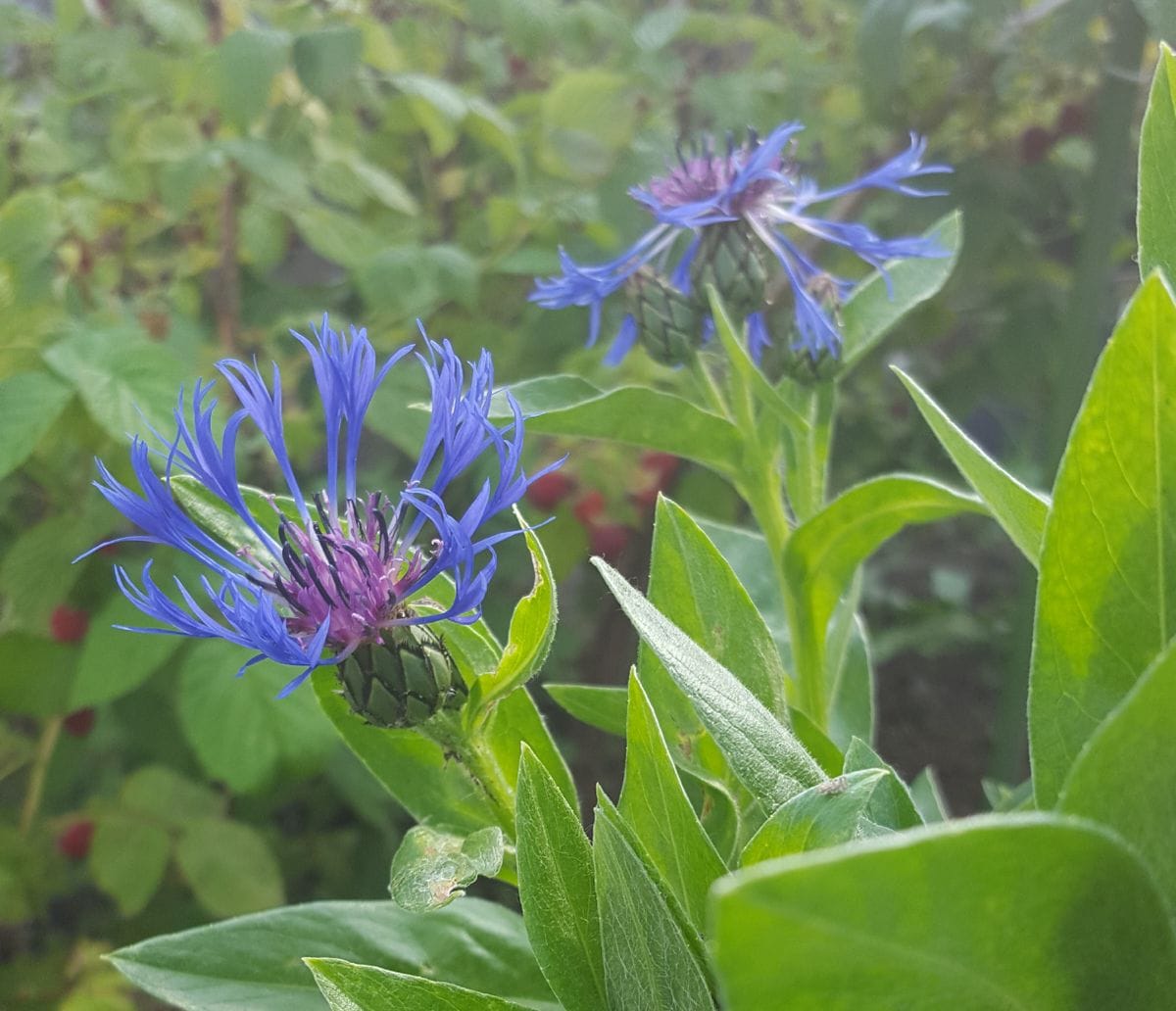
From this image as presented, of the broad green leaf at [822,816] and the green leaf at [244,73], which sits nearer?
the broad green leaf at [822,816]

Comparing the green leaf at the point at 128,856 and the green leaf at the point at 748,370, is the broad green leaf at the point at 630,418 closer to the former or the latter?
the green leaf at the point at 748,370

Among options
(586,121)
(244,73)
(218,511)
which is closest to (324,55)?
(244,73)

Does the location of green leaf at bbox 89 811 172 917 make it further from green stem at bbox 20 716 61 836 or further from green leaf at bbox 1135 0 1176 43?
green leaf at bbox 1135 0 1176 43

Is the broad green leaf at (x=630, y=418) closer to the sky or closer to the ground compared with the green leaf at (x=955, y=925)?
closer to the sky

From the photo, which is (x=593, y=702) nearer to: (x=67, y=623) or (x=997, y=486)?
(x=997, y=486)

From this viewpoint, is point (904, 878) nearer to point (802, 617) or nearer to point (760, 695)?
point (760, 695)

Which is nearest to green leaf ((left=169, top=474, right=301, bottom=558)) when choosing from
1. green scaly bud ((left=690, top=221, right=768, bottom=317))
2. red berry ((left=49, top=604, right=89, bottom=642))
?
green scaly bud ((left=690, top=221, right=768, bottom=317))

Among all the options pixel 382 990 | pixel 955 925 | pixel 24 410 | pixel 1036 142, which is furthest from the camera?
pixel 1036 142

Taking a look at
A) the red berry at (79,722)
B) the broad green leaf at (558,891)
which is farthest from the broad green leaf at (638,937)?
the red berry at (79,722)
